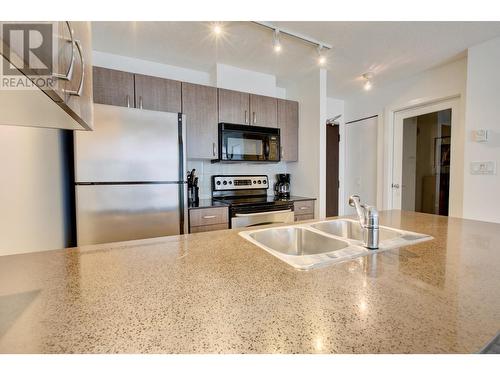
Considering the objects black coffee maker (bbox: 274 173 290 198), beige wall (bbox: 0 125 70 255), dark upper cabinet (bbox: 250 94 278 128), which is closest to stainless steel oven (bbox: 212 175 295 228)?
black coffee maker (bbox: 274 173 290 198)

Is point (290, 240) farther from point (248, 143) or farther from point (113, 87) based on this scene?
point (113, 87)

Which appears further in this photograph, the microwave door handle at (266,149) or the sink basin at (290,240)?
the microwave door handle at (266,149)

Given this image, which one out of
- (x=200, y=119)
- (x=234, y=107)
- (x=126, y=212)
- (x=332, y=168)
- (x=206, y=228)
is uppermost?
(x=234, y=107)

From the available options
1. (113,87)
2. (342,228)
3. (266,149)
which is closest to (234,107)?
(266,149)

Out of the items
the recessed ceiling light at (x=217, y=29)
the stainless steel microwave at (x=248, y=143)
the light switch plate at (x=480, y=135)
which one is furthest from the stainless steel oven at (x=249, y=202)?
the light switch plate at (x=480, y=135)

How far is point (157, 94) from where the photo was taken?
92.2 inches

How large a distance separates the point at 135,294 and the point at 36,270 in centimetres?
41

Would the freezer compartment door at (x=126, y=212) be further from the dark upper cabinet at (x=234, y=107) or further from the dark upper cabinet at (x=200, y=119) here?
the dark upper cabinet at (x=234, y=107)

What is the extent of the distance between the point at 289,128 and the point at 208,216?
1649 mm

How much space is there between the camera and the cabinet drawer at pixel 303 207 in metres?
2.79

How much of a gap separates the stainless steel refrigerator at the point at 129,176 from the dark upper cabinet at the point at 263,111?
1.08 metres

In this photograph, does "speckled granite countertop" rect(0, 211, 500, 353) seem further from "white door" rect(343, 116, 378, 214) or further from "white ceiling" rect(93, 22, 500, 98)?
"white door" rect(343, 116, 378, 214)

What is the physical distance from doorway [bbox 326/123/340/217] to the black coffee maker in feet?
2.92
